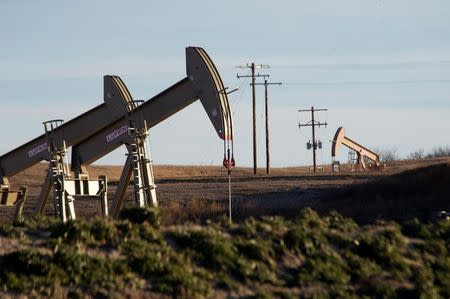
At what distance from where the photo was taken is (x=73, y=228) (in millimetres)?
14414

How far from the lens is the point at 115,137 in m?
29.2

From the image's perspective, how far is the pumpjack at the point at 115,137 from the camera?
87.7 feet

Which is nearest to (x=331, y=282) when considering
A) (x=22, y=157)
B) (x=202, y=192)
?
(x=22, y=157)

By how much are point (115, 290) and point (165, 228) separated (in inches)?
100

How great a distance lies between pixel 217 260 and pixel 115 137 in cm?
1517

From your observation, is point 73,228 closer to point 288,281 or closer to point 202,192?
point 288,281

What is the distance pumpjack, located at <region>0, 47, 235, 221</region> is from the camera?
26.7 m

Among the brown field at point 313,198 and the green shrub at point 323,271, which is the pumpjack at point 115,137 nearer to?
the brown field at point 313,198

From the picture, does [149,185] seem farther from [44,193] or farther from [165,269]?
[165,269]

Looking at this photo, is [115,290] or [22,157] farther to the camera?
[22,157]

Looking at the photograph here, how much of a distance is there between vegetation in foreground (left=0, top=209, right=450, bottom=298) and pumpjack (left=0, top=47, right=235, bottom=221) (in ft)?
34.0

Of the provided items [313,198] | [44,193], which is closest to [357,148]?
[313,198]

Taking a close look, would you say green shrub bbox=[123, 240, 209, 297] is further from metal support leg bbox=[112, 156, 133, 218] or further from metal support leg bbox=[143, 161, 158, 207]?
metal support leg bbox=[112, 156, 133, 218]

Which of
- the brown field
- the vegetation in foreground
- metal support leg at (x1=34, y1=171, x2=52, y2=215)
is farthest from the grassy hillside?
the vegetation in foreground
